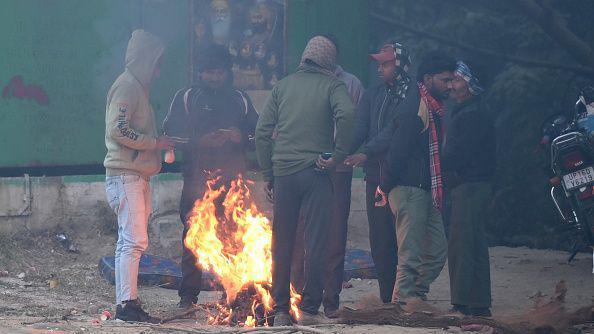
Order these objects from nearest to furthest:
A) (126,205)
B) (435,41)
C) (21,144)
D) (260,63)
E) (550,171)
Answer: (126,205) < (550,171) < (21,144) < (260,63) < (435,41)

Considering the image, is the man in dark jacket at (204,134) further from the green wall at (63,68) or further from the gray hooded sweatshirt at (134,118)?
the green wall at (63,68)

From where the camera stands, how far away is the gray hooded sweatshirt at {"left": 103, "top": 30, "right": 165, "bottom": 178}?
26.2 feet

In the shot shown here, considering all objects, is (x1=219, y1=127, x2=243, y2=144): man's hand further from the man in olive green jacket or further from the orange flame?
the man in olive green jacket

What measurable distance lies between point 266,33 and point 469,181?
4.58 meters

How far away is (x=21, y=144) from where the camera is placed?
38.2 feet

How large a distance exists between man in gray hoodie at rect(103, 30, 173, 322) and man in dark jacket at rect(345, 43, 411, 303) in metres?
1.68

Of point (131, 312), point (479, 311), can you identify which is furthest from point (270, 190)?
point (479, 311)

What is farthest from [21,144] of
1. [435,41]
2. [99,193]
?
[435,41]

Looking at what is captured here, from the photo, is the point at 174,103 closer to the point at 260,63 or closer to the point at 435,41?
the point at 260,63

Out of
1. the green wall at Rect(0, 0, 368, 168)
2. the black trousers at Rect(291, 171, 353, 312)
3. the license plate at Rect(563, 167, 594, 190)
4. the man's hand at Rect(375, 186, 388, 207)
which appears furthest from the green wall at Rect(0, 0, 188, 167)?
the license plate at Rect(563, 167, 594, 190)

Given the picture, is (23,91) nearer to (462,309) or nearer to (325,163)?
(325,163)

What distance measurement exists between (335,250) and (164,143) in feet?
5.81

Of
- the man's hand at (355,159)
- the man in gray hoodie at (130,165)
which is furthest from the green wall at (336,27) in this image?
the man in gray hoodie at (130,165)

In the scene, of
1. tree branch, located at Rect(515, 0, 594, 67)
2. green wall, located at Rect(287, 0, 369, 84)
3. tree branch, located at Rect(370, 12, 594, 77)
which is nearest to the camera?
tree branch, located at Rect(515, 0, 594, 67)
